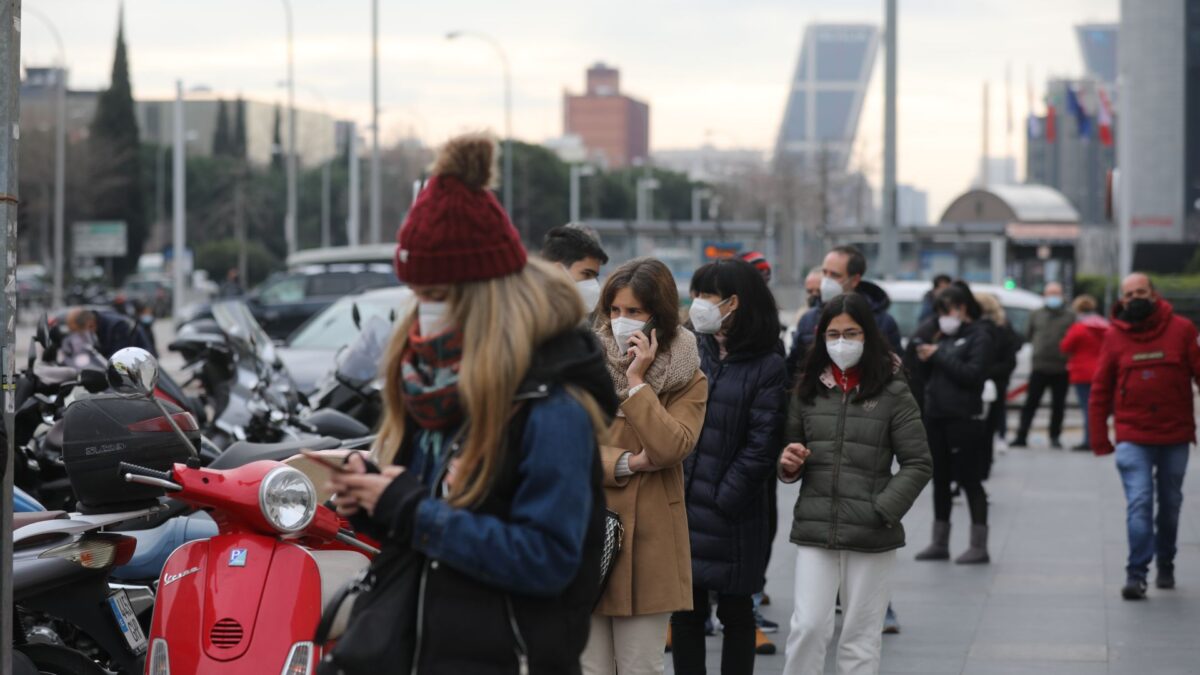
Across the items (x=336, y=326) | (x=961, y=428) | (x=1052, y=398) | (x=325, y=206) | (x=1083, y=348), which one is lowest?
(x=1052, y=398)

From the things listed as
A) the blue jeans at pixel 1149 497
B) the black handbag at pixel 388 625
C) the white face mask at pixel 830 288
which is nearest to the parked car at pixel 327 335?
the white face mask at pixel 830 288

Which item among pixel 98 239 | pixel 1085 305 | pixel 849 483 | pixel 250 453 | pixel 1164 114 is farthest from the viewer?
pixel 98 239

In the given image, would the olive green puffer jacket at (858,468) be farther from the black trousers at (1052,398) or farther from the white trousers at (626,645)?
the black trousers at (1052,398)

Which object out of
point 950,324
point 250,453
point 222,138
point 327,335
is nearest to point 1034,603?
point 950,324

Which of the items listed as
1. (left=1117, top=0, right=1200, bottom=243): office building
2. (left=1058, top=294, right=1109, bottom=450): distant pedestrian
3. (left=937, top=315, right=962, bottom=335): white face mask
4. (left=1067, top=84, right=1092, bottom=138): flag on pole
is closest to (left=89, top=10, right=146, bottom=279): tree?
(left=1117, top=0, right=1200, bottom=243): office building

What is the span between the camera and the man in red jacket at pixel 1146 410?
355 inches

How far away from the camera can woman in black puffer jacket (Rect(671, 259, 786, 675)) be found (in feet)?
18.7

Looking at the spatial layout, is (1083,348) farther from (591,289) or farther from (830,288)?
(591,289)

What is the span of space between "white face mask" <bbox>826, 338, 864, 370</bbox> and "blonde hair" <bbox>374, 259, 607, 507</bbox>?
10.2ft

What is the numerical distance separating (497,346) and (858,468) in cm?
327

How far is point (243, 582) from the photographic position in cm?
457

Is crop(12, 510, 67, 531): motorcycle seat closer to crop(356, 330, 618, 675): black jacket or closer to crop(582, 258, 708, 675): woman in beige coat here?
crop(582, 258, 708, 675): woman in beige coat

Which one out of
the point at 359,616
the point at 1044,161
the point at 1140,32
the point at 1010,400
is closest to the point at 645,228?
the point at 1010,400

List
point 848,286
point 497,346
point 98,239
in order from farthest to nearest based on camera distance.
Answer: point 98,239 < point 848,286 < point 497,346
